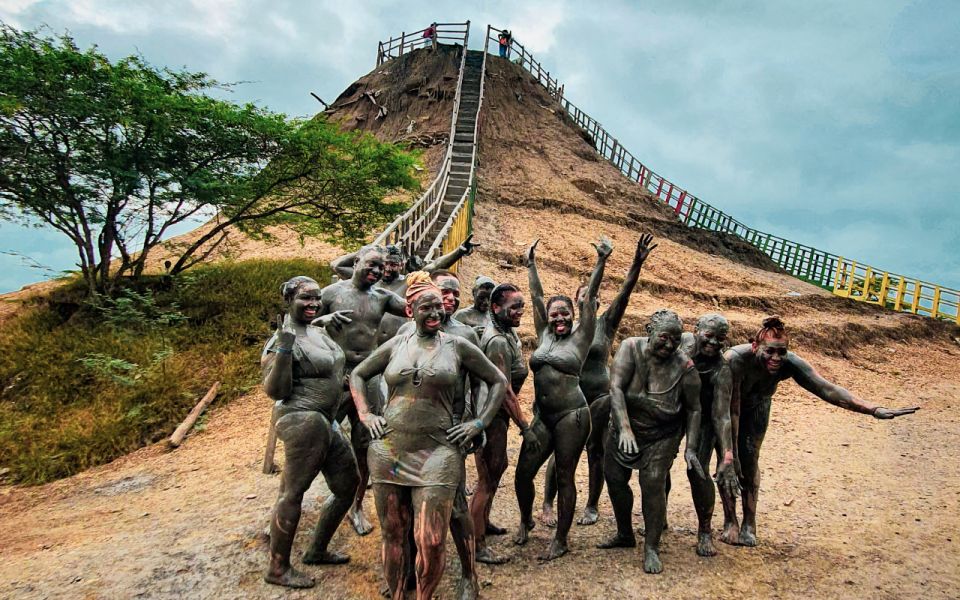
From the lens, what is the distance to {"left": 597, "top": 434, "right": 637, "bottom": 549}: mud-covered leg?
197 inches

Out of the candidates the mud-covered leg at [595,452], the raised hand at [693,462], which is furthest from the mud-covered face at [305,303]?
the raised hand at [693,462]

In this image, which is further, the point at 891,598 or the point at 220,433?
the point at 220,433

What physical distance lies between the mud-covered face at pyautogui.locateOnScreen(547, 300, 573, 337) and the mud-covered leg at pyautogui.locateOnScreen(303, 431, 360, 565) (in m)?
1.97

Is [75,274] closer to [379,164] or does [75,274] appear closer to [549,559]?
[379,164]

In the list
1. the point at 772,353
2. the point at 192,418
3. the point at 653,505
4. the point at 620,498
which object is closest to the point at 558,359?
the point at 620,498

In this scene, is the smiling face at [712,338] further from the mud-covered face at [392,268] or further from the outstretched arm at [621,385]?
the mud-covered face at [392,268]

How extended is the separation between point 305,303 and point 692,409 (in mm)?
3179

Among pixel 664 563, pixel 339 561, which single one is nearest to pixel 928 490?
pixel 664 563

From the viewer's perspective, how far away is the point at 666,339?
4.85 metres

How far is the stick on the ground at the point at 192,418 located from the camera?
865cm

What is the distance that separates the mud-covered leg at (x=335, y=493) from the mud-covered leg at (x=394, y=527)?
0.77 metres

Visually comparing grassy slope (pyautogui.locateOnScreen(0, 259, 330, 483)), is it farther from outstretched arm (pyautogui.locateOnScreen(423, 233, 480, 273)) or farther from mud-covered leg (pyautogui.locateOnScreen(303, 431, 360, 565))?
mud-covered leg (pyautogui.locateOnScreen(303, 431, 360, 565))

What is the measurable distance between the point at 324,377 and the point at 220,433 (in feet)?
17.7

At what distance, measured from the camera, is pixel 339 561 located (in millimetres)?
4723
